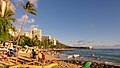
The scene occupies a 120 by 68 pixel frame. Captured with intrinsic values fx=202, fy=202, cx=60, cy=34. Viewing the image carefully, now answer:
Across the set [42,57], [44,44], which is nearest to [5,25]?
[42,57]

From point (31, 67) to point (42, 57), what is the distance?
829cm

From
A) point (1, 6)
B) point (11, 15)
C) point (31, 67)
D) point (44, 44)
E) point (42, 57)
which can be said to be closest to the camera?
point (31, 67)

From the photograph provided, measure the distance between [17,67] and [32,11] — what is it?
32412 mm

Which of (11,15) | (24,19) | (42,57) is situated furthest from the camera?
(24,19)

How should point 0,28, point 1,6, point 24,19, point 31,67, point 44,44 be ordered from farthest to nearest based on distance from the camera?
point 44,44 < point 24,19 < point 0,28 < point 1,6 < point 31,67

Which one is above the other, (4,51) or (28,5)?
(28,5)

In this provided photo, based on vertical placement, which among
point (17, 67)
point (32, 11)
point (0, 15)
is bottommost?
point (17, 67)

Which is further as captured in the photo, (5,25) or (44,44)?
(44,44)

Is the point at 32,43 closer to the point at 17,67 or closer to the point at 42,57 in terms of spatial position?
the point at 42,57

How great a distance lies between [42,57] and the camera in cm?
1920

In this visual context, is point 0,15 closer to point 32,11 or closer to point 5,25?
point 5,25

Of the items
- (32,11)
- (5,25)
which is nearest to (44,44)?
(32,11)

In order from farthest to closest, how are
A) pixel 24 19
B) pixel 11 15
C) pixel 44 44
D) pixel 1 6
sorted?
1. pixel 44 44
2. pixel 24 19
3. pixel 11 15
4. pixel 1 6

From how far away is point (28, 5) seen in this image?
42375 millimetres
